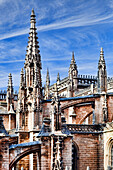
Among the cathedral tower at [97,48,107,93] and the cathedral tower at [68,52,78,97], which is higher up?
the cathedral tower at [68,52,78,97]

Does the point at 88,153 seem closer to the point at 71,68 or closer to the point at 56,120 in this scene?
the point at 56,120

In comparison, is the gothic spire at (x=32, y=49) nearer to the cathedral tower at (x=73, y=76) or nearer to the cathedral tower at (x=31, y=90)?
the cathedral tower at (x=31, y=90)

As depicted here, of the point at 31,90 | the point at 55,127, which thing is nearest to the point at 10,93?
the point at 31,90

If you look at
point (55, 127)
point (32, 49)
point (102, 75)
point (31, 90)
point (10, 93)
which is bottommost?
point (55, 127)

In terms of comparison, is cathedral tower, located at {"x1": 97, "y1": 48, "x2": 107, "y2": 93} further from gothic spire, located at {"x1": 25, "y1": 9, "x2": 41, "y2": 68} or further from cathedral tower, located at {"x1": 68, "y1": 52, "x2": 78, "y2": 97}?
cathedral tower, located at {"x1": 68, "y1": 52, "x2": 78, "y2": 97}

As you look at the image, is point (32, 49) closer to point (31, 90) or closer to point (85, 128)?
point (31, 90)

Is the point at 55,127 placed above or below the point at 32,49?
below

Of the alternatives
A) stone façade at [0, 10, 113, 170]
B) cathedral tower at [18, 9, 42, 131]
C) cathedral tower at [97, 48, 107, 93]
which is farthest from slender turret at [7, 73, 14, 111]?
cathedral tower at [97, 48, 107, 93]

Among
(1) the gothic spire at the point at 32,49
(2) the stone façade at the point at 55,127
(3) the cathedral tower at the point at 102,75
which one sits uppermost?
(1) the gothic spire at the point at 32,49

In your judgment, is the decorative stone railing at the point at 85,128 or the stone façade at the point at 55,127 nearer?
the stone façade at the point at 55,127

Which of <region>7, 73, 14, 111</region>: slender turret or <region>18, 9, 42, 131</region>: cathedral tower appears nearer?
<region>18, 9, 42, 131</region>: cathedral tower

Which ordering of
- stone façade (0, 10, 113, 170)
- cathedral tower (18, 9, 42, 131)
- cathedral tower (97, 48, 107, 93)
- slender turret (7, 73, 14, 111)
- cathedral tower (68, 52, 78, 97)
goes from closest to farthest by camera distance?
1. stone façade (0, 10, 113, 170)
2. cathedral tower (18, 9, 42, 131)
3. cathedral tower (97, 48, 107, 93)
4. slender turret (7, 73, 14, 111)
5. cathedral tower (68, 52, 78, 97)

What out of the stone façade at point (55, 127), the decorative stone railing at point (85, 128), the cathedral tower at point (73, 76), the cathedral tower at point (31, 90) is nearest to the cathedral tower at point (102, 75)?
the stone façade at point (55, 127)

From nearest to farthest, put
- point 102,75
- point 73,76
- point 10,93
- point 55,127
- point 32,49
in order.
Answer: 1. point 55,127
2. point 32,49
3. point 102,75
4. point 10,93
5. point 73,76
